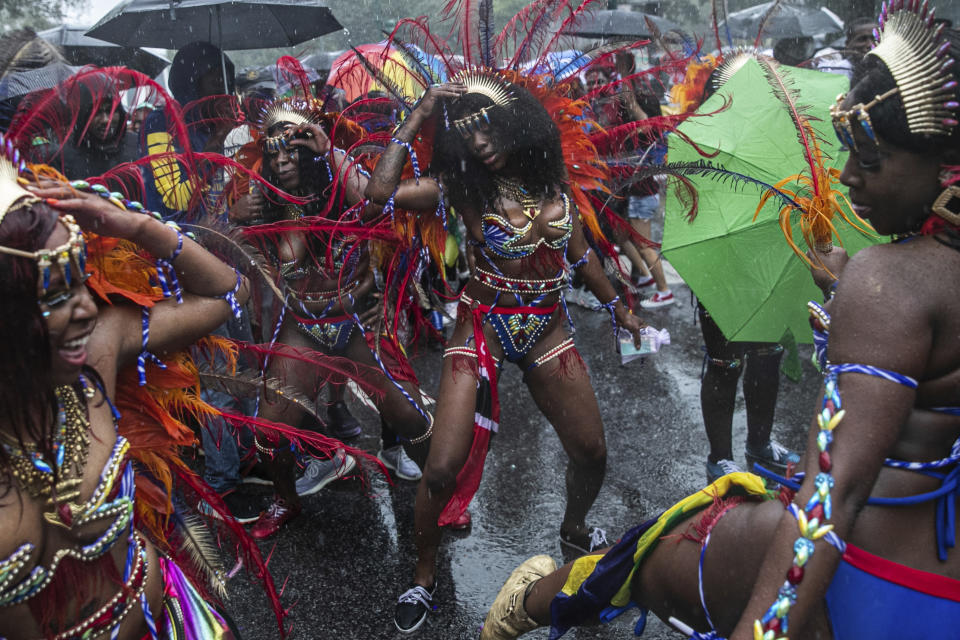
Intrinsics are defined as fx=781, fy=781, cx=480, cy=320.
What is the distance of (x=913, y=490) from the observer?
156 cm

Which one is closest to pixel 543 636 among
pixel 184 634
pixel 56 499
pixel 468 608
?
pixel 468 608

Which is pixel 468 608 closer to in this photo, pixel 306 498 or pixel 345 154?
pixel 306 498

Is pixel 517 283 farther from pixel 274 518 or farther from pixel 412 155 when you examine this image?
pixel 274 518

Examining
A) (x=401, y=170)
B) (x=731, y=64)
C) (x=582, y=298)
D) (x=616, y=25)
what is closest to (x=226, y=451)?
(x=401, y=170)

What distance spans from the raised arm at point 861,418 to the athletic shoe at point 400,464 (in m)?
2.91

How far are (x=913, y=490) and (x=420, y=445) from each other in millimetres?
2416

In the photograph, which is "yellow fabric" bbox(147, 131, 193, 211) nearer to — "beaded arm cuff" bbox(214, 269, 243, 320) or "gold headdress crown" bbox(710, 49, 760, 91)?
"beaded arm cuff" bbox(214, 269, 243, 320)

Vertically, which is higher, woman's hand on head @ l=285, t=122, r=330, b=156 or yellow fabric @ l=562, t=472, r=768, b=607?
woman's hand on head @ l=285, t=122, r=330, b=156

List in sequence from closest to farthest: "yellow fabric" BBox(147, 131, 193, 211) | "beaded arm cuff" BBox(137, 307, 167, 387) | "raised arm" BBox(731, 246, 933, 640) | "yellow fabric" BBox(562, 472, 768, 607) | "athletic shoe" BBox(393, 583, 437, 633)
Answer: "raised arm" BBox(731, 246, 933, 640), "beaded arm cuff" BBox(137, 307, 167, 387), "yellow fabric" BBox(562, 472, 768, 607), "yellow fabric" BBox(147, 131, 193, 211), "athletic shoe" BBox(393, 583, 437, 633)

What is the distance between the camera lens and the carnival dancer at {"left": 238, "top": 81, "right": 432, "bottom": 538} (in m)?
3.55

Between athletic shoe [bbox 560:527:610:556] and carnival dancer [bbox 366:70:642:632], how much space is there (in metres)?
0.21

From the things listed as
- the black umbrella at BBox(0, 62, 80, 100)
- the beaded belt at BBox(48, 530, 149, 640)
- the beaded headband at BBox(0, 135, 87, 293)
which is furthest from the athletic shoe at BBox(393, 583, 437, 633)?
the black umbrella at BBox(0, 62, 80, 100)

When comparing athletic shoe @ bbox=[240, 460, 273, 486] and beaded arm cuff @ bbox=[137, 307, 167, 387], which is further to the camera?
athletic shoe @ bbox=[240, 460, 273, 486]

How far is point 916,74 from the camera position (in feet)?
4.77
